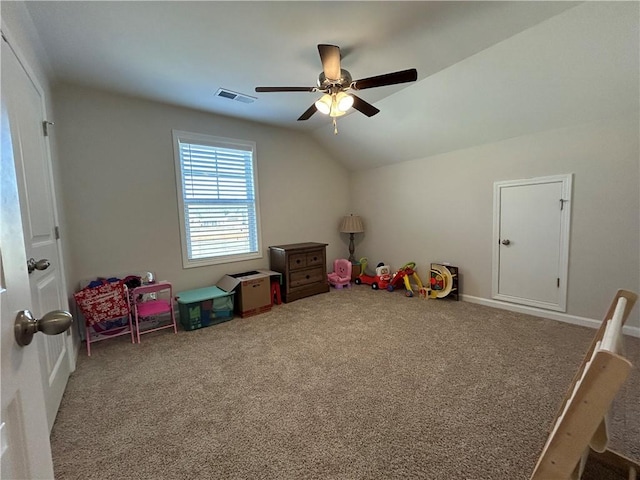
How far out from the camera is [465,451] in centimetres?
140

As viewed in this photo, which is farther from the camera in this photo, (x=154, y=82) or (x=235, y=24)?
(x=154, y=82)

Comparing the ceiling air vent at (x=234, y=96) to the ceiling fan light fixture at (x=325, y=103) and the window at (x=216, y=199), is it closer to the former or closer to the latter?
the window at (x=216, y=199)

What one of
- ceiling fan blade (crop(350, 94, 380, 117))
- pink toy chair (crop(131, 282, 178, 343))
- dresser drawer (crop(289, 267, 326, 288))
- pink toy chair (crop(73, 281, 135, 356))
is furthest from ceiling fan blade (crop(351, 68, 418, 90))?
pink toy chair (crop(73, 281, 135, 356))

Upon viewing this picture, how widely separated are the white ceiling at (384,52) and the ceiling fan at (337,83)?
0.26 meters

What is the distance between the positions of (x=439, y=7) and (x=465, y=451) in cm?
272

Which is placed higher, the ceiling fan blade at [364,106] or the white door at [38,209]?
the ceiling fan blade at [364,106]

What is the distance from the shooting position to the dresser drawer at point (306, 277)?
395cm

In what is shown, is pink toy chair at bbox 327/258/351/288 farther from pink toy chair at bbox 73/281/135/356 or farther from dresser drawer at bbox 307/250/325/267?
pink toy chair at bbox 73/281/135/356

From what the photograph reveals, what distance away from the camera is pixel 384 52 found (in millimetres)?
2344

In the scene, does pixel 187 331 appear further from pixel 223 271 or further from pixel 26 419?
pixel 26 419

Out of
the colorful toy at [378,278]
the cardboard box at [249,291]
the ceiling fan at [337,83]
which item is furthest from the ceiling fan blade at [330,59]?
the colorful toy at [378,278]

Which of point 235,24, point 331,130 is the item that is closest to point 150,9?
point 235,24

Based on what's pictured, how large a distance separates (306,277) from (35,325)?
11.7 feet

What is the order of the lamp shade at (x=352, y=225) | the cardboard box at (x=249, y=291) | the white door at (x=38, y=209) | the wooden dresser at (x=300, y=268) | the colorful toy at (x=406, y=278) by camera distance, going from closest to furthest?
1. the white door at (x=38, y=209)
2. the cardboard box at (x=249, y=291)
3. the wooden dresser at (x=300, y=268)
4. the colorful toy at (x=406, y=278)
5. the lamp shade at (x=352, y=225)
